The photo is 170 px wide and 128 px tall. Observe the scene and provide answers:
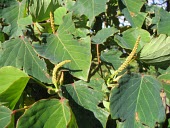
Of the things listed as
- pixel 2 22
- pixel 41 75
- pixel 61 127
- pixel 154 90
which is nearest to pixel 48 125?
pixel 61 127

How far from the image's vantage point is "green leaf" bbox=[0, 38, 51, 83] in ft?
3.16

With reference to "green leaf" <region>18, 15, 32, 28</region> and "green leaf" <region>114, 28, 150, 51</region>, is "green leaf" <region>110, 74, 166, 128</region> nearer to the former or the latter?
"green leaf" <region>114, 28, 150, 51</region>

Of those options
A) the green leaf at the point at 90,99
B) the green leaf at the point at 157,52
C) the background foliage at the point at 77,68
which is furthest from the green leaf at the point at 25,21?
the green leaf at the point at 157,52

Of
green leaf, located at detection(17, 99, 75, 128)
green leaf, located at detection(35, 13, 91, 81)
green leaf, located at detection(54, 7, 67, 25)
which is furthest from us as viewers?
green leaf, located at detection(54, 7, 67, 25)

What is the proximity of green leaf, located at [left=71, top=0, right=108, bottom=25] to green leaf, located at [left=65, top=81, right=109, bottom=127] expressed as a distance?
0.21m

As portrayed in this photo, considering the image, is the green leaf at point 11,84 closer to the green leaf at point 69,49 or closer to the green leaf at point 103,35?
the green leaf at point 69,49

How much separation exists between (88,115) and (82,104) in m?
0.03

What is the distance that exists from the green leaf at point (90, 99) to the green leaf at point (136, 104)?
1.8 inches

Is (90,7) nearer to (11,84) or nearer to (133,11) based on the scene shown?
(133,11)

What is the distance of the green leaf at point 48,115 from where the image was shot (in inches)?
33.9

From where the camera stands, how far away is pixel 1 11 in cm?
111

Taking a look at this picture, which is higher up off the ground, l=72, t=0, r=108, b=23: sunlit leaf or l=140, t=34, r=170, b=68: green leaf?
l=72, t=0, r=108, b=23: sunlit leaf

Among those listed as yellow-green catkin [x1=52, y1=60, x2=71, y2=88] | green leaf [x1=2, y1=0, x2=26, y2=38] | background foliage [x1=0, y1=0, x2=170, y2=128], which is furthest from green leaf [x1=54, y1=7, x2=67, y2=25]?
yellow-green catkin [x1=52, y1=60, x2=71, y2=88]

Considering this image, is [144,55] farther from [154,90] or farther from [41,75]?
[41,75]
